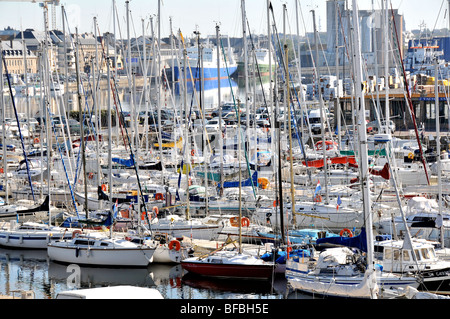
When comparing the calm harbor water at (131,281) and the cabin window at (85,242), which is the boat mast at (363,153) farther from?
the cabin window at (85,242)

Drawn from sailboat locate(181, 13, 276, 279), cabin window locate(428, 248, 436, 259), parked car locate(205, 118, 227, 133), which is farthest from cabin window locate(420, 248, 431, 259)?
parked car locate(205, 118, 227, 133)

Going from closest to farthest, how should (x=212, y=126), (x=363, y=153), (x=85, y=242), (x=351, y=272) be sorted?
(x=363, y=153) < (x=351, y=272) < (x=85, y=242) < (x=212, y=126)

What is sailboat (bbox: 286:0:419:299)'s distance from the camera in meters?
13.7

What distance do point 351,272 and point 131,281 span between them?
6.03 metres

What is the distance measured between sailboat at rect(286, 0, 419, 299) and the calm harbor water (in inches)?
26.7

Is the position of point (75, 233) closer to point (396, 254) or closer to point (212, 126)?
point (396, 254)

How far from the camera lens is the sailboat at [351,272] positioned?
45.1 feet

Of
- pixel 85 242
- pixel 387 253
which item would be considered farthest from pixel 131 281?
pixel 387 253

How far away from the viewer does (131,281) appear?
63.0ft

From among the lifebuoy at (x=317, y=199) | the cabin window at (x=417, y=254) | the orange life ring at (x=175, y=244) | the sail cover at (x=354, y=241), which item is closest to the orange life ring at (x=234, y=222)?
the orange life ring at (x=175, y=244)

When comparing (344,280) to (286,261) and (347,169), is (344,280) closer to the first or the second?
(286,261)

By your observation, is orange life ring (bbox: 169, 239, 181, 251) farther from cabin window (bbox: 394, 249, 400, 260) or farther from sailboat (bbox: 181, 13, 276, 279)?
cabin window (bbox: 394, 249, 400, 260)

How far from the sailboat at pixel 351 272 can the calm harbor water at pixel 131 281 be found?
0.68m
